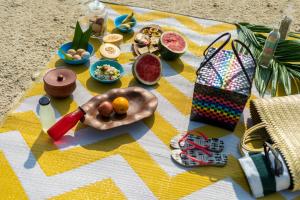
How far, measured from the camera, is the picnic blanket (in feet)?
6.87

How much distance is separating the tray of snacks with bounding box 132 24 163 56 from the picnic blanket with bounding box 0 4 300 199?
0.49 meters

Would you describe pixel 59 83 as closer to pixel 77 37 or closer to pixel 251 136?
pixel 77 37

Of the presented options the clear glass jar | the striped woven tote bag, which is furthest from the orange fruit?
the clear glass jar

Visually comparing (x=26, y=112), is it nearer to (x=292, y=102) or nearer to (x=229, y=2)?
(x=292, y=102)

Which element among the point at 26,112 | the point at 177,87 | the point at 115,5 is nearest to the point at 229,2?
the point at 115,5

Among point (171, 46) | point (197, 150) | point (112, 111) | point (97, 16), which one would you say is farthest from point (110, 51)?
point (197, 150)

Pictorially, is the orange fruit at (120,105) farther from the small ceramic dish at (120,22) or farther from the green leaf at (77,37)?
the small ceramic dish at (120,22)

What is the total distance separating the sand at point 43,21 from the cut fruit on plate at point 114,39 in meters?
0.50

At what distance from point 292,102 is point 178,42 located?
119cm

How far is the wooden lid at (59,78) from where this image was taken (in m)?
2.56

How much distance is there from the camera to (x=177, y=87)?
292 cm

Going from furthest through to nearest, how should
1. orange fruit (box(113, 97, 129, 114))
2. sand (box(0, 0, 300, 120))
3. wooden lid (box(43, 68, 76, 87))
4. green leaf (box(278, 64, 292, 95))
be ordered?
sand (box(0, 0, 300, 120)) < green leaf (box(278, 64, 292, 95)) < wooden lid (box(43, 68, 76, 87)) < orange fruit (box(113, 97, 129, 114))

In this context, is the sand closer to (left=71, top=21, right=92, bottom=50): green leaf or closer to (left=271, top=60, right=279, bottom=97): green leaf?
(left=71, top=21, right=92, bottom=50): green leaf

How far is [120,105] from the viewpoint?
8.06ft
